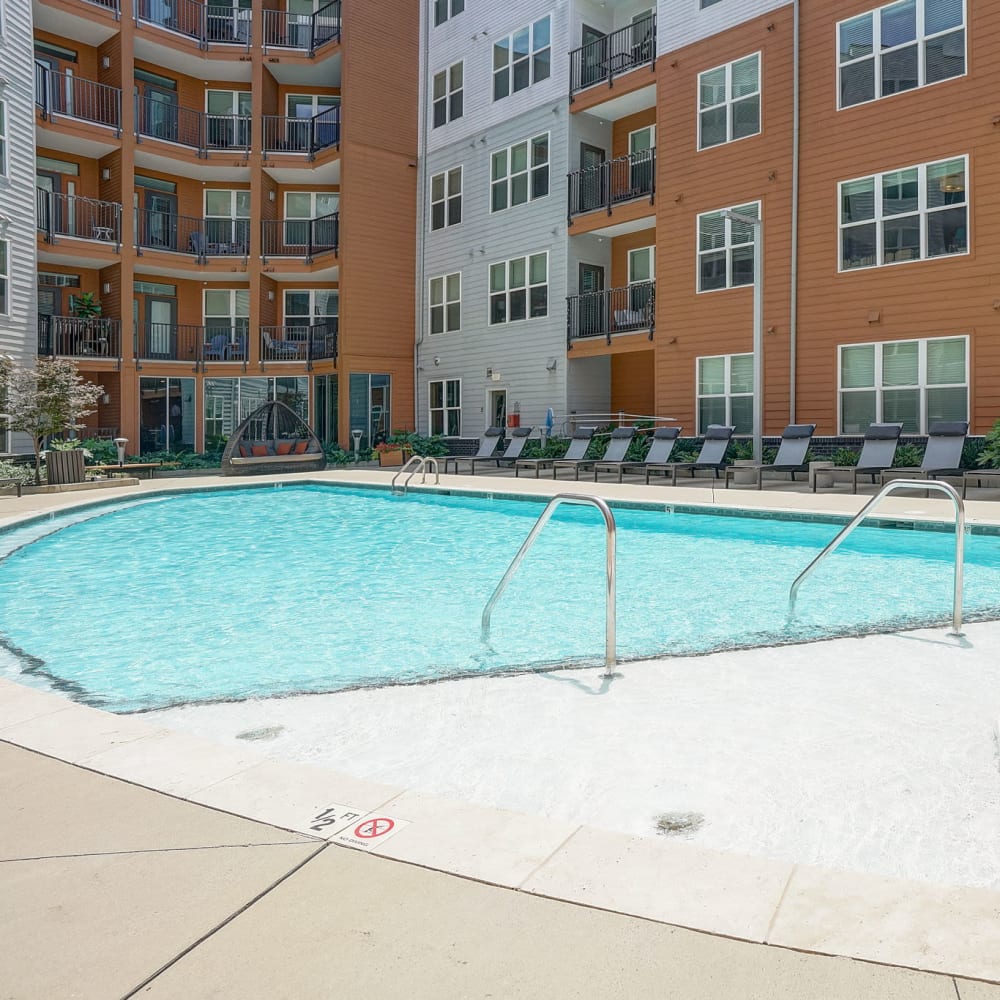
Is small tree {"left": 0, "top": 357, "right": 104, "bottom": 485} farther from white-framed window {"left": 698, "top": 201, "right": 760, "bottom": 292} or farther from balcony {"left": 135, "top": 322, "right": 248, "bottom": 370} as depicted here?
white-framed window {"left": 698, "top": 201, "right": 760, "bottom": 292}

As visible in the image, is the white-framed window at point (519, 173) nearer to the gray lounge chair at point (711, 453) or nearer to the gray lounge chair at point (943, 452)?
the gray lounge chair at point (711, 453)

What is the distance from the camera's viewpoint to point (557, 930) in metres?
2.03

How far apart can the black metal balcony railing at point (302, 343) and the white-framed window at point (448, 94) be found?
6763mm

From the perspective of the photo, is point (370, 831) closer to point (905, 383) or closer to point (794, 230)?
point (905, 383)

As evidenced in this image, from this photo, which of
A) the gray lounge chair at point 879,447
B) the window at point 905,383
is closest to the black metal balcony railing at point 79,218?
the window at point 905,383

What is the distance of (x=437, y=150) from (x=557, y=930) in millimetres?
26595

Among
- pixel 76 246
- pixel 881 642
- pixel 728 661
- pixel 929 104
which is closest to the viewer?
pixel 728 661

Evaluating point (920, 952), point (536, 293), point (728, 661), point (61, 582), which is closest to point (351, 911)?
point (920, 952)

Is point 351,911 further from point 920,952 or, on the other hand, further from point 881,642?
point 881,642

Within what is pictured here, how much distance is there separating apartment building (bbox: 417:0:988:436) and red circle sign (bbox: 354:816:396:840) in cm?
1467

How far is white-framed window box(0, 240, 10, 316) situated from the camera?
2000cm

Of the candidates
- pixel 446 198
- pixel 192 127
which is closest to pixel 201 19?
pixel 192 127

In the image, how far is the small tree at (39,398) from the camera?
14.8 meters

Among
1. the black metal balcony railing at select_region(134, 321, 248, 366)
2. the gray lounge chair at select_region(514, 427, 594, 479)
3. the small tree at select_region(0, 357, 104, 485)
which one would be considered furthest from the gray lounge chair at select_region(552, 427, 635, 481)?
the black metal balcony railing at select_region(134, 321, 248, 366)
